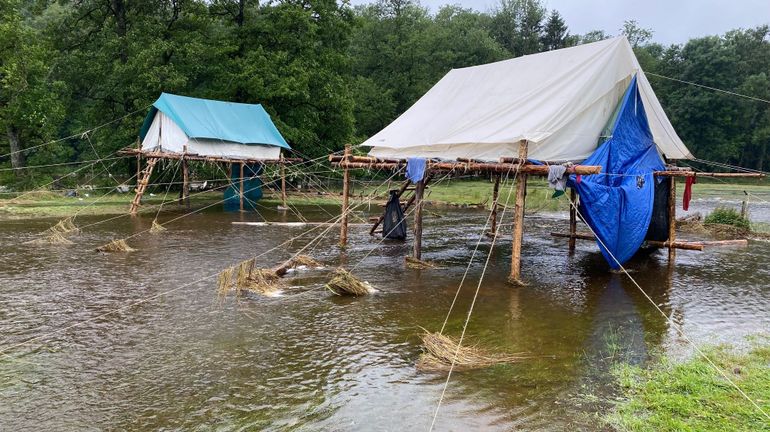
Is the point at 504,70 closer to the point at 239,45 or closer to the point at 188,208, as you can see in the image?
the point at 188,208

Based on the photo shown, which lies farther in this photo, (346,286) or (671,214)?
(671,214)

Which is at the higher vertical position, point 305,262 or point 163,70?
point 163,70

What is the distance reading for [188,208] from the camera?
21.3m

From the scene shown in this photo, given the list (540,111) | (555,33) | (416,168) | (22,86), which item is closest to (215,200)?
(22,86)

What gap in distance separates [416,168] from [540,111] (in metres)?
2.63

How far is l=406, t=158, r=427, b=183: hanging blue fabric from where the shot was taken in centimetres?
1096

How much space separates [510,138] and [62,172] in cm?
2729

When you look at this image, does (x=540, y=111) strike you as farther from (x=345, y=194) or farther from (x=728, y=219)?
(x=728, y=219)

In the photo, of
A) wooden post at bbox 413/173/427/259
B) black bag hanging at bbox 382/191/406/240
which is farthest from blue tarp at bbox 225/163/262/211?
wooden post at bbox 413/173/427/259

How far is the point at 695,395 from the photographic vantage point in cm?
519

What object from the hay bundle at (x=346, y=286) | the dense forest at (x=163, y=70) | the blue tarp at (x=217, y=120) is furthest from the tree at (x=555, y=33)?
the hay bundle at (x=346, y=286)

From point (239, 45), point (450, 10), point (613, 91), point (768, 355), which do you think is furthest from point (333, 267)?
point (450, 10)

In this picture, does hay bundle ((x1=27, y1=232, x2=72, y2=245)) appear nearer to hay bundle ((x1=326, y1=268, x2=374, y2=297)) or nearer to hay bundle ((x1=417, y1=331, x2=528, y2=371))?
hay bundle ((x1=326, y1=268, x2=374, y2=297))

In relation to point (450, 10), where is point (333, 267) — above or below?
below
